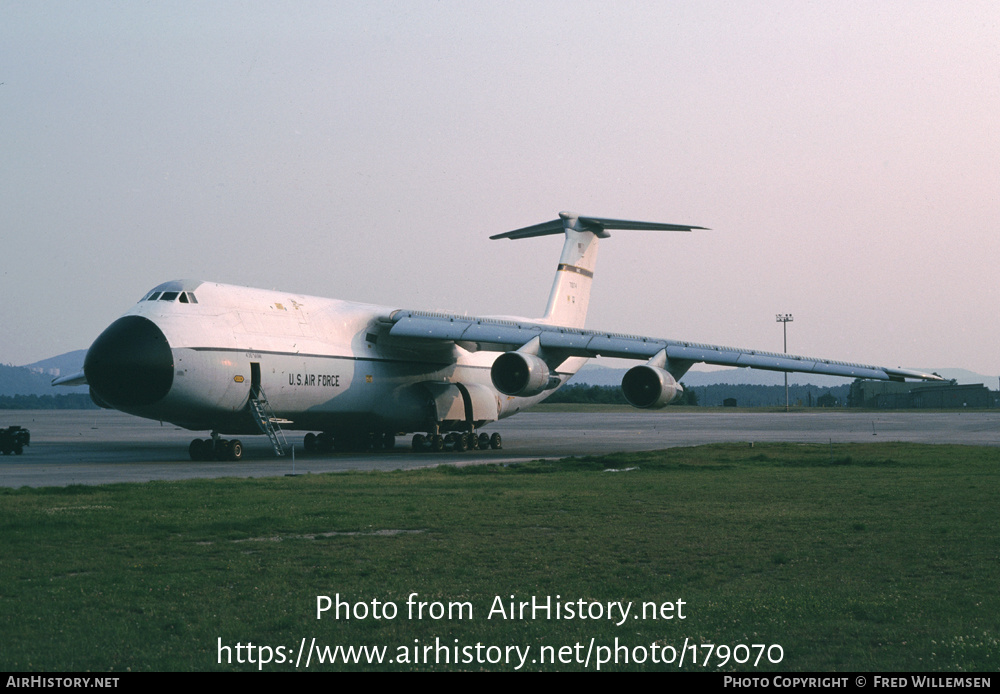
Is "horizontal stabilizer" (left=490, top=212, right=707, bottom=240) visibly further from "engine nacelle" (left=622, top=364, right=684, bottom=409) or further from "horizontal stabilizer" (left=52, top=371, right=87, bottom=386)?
"horizontal stabilizer" (left=52, top=371, right=87, bottom=386)

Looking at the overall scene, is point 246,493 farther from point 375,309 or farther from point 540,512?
point 375,309

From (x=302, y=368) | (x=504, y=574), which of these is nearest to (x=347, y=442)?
(x=302, y=368)

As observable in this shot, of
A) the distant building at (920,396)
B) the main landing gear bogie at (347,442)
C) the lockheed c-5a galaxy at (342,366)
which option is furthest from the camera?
the distant building at (920,396)

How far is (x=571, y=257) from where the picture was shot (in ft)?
119

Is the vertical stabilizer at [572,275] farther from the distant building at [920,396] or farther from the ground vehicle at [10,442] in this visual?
the distant building at [920,396]

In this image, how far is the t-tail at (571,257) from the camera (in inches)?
1406

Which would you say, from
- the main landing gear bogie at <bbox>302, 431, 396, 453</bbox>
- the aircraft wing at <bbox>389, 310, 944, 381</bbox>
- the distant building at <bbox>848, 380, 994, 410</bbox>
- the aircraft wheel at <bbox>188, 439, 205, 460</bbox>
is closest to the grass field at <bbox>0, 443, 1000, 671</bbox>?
the aircraft wheel at <bbox>188, 439, 205, 460</bbox>

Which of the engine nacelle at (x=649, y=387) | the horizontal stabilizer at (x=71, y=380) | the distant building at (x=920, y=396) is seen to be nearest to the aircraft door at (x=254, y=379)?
the engine nacelle at (x=649, y=387)

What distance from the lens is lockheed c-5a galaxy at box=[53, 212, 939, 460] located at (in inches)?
899

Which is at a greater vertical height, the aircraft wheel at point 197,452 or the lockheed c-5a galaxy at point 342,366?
the lockheed c-5a galaxy at point 342,366

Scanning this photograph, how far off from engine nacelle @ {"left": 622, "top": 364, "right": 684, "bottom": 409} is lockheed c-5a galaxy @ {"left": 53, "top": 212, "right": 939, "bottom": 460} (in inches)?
1.2

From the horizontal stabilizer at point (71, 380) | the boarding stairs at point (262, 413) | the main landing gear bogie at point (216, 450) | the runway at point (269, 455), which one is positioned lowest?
the runway at point (269, 455)

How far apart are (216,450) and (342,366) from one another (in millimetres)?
4203

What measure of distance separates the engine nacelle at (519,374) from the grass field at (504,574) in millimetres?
10894
